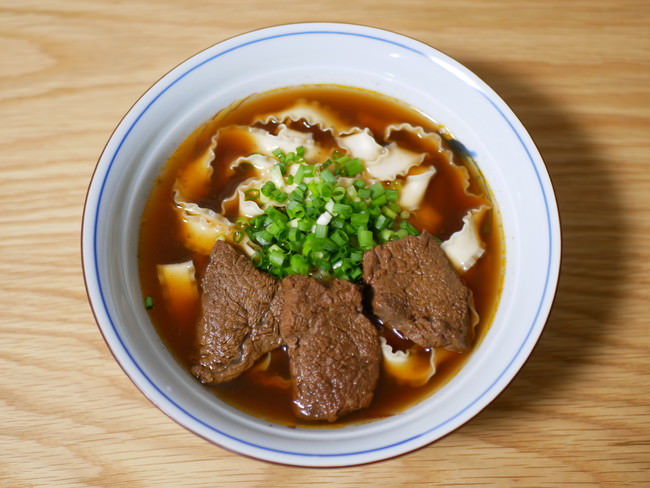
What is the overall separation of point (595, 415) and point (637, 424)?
21 centimetres

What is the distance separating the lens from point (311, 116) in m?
3.24

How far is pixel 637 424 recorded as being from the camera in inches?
103

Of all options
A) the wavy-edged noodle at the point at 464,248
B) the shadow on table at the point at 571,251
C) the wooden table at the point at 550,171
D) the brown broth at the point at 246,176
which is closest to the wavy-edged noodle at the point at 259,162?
the brown broth at the point at 246,176

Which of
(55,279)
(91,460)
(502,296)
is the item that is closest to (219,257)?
(55,279)

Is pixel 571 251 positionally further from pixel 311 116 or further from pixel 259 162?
pixel 259 162

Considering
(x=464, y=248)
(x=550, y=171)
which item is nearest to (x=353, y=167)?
(x=464, y=248)

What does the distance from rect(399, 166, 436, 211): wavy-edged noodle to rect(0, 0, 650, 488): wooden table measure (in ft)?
2.56

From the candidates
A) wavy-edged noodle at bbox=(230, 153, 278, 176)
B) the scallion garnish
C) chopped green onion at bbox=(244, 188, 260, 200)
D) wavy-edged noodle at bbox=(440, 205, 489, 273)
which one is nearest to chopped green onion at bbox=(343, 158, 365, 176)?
the scallion garnish

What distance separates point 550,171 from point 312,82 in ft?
5.08

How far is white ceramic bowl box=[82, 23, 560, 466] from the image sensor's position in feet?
7.11

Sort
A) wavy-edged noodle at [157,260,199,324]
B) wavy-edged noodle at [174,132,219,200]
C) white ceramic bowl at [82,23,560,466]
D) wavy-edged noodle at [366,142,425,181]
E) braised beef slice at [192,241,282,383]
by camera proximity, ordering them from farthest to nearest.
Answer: wavy-edged noodle at [366,142,425,181]
wavy-edged noodle at [174,132,219,200]
wavy-edged noodle at [157,260,199,324]
braised beef slice at [192,241,282,383]
white ceramic bowl at [82,23,560,466]

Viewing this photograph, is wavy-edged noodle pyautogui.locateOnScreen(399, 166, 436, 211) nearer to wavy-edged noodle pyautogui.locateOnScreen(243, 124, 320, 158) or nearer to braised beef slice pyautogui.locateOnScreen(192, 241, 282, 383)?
wavy-edged noodle pyautogui.locateOnScreen(243, 124, 320, 158)

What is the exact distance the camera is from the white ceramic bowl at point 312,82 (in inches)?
85.3

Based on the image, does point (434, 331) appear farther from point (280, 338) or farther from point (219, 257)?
point (219, 257)
